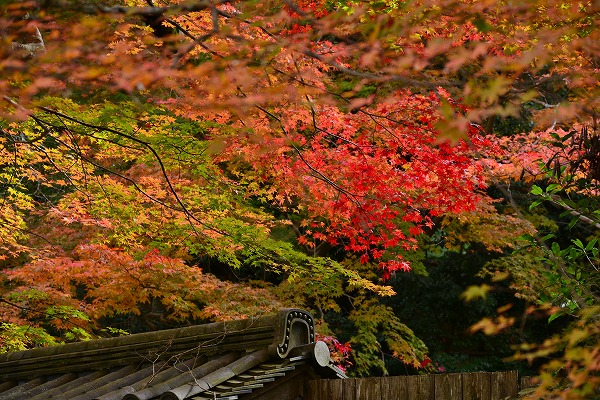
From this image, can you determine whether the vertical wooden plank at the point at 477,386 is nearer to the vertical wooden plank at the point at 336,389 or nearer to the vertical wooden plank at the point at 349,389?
the vertical wooden plank at the point at 349,389

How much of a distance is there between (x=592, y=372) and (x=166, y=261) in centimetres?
824

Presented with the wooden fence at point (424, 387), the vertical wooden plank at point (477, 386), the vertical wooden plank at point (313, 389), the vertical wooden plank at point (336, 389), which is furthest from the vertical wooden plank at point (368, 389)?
the vertical wooden plank at point (477, 386)

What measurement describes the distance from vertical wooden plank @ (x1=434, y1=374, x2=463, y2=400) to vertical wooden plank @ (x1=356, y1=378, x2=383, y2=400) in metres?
0.42

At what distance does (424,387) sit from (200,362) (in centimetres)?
173

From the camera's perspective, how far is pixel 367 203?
30.6ft

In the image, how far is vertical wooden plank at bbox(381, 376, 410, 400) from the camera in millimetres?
4242

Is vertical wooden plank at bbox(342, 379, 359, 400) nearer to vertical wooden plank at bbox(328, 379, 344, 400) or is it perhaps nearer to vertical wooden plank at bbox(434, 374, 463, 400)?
vertical wooden plank at bbox(328, 379, 344, 400)

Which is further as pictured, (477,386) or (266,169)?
(266,169)

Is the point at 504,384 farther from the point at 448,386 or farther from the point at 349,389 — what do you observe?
the point at 349,389

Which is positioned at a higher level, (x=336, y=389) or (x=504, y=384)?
(x=504, y=384)

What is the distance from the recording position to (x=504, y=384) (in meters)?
3.71

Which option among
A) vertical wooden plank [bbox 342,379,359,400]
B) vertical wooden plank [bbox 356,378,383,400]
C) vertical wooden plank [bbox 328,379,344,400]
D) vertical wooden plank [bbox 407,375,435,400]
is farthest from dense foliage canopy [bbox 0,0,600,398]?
vertical wooden plank [bbox 328,379,344,400]

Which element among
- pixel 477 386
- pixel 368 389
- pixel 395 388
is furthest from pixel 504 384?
pixel 368 389

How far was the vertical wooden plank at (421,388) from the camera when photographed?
4.11 metres
